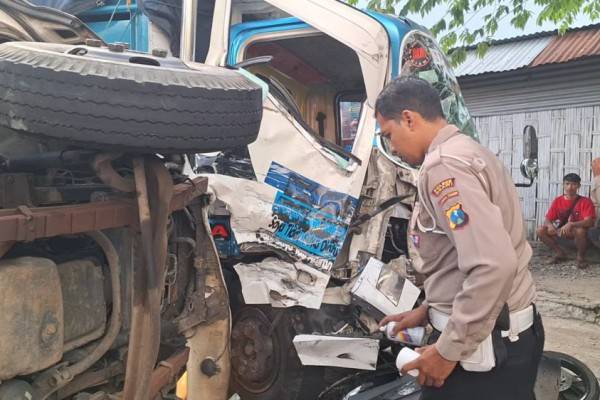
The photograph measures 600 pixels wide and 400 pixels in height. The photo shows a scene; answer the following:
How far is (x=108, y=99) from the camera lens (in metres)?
1.68

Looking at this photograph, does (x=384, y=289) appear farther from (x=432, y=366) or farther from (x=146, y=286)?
(x=146, y=286)

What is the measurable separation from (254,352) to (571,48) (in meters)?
7.22

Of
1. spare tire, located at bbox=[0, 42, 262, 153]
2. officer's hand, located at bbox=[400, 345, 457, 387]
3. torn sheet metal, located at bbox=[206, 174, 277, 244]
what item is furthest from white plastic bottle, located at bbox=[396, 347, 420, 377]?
torn sheet metal, located at bbox=[206, 174, 277, 244]

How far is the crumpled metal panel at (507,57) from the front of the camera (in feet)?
29.5

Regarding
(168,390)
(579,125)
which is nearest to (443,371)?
(168,390)

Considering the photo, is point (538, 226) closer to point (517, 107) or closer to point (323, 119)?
point (517, 107)

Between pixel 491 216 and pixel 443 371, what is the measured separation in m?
0.48

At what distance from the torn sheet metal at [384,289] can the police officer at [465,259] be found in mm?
979

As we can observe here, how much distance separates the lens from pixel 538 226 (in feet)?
29.6

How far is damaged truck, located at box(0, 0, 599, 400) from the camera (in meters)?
1.70

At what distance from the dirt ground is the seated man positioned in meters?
0.25

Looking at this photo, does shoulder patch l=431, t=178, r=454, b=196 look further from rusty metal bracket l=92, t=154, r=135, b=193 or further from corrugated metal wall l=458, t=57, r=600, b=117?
corrugated metal wall l=458, t=57, r=600, b=117

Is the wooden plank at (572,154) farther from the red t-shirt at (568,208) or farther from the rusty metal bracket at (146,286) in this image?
the rusty metal bracket at (146,286)

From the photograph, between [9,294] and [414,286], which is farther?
[414,286]
